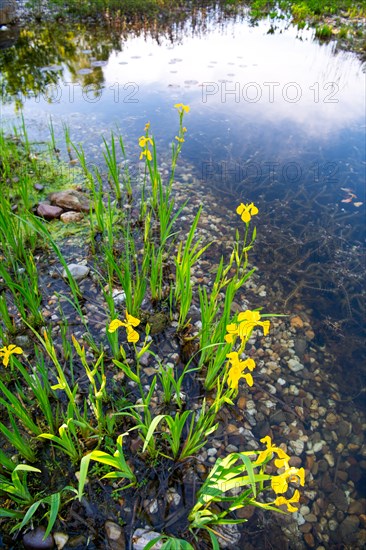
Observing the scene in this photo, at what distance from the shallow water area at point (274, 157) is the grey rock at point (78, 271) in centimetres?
23

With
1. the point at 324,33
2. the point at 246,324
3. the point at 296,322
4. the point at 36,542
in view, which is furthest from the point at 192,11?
the point at 36,542

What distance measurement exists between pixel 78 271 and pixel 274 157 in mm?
3523

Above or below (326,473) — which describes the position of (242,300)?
above

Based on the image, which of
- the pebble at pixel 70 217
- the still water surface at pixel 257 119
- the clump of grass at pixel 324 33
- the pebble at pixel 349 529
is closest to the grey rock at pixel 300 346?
Result: the still water surface at pixel 257 119

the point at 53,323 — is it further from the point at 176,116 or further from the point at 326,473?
the point at 176,116

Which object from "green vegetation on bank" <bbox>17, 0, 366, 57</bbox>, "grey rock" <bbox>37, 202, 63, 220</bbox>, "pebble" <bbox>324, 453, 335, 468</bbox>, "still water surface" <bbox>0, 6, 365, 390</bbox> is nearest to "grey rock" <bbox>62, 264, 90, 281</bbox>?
"grey rock" <bbox>37, 202, 63, 220</bbox>

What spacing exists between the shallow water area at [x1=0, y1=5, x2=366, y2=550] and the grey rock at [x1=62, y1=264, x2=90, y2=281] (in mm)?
226

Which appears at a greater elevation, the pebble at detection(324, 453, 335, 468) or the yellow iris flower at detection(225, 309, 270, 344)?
the yellow iris flower at detection(225, 309, 270, 344)

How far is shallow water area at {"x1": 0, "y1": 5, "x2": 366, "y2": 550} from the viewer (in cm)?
254

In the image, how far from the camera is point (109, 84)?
7.34 meters

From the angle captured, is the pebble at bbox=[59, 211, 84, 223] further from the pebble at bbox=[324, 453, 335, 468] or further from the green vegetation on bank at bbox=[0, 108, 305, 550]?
the pebble at bbox=[324, 453, 335, 468]

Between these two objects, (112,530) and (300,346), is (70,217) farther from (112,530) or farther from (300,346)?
(112,530)

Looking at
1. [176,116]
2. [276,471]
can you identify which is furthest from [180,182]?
[276,471]

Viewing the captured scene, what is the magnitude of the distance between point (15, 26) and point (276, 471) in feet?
43.7
